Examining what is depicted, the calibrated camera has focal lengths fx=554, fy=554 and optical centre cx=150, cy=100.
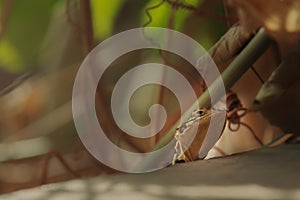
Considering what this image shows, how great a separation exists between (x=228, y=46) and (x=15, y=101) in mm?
355

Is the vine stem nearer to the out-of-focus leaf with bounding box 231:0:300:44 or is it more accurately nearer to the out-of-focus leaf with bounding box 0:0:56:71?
the out-of-focus leaf with bounding box 231:0:300:44

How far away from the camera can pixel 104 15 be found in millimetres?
919

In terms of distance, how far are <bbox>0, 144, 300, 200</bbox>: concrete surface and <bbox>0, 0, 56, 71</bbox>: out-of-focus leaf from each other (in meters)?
0.31

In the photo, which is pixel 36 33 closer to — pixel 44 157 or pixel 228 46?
pixel 44 157

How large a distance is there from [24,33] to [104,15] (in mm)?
134

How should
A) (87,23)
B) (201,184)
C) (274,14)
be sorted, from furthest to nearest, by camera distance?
(87,23) → (274,14) → (201,184)

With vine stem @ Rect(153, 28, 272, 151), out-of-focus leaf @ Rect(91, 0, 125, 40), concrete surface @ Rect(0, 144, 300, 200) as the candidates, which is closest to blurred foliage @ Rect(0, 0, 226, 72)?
out-of-focus leaf @ Rect(91, 0, 125, 40)

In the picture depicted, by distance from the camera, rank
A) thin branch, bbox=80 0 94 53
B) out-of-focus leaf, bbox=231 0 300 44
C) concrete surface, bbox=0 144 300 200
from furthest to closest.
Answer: thin branch, bbox=80 0 94 53
out-of-focus leaf, bbox=231 0 300 44
concrete surface, bbox=0 144 300 200

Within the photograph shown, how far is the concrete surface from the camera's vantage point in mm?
577

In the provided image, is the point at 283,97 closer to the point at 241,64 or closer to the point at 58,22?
the point at 241,64

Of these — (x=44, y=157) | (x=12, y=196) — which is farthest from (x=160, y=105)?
(x=12, y=196)

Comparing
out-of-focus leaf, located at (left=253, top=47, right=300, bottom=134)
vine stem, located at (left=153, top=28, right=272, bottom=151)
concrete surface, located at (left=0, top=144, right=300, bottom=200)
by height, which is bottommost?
concrete surface, located at (left=0, top=144, right=300, bottom=200)

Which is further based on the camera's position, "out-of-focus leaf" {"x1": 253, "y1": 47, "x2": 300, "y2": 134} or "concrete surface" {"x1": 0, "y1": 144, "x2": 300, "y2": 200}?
"out-of-focus leaf" {"x1": 253, "y1": 47, "x2": 300, "y2": 134}

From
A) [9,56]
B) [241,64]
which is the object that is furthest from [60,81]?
[241,64]
